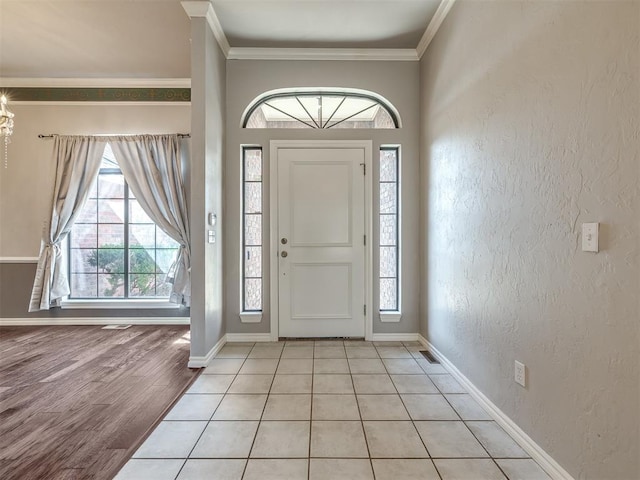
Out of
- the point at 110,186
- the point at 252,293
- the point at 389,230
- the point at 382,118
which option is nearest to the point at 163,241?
the point at 110,186

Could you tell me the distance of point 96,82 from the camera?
385 cm

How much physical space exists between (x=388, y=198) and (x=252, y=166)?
1.52m

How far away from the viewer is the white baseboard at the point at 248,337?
128 inches

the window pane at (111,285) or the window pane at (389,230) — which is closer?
the window pane at (389,230)

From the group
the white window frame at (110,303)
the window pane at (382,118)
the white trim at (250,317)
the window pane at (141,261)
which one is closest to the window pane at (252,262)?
the white trim at (250,317)

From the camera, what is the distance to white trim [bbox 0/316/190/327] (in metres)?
3.90

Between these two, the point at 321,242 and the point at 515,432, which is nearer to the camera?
the point at 515,432

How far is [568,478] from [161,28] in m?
4.32

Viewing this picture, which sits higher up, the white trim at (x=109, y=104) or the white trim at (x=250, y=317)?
the white trim at (x=109, y=104)

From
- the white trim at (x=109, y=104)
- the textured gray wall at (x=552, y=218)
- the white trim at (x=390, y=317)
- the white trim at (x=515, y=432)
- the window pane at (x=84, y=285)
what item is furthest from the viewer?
the window pane at (x=84, y=285)

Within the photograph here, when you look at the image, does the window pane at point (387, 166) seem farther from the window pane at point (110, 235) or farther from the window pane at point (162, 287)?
the window pane at point (110, 235)

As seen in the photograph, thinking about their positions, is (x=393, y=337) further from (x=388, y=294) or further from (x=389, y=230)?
(x=389, y=230)

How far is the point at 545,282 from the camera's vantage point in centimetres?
151

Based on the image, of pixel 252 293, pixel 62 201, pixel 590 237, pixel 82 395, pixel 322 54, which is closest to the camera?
pixel 590 237
